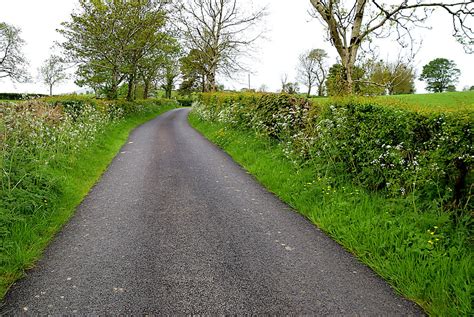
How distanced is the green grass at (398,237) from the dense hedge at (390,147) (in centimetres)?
27

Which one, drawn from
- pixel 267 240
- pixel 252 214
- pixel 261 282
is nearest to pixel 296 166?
pixel 252 214

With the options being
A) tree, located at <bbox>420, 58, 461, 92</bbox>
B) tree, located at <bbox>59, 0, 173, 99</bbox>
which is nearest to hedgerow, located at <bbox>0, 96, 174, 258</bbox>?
tree, located at <bbox>59, 0, 173, 99</bbox>

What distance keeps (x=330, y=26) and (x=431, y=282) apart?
862cm

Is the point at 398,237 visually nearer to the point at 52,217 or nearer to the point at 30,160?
the point at 52,217

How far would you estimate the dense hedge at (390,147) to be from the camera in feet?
13.3

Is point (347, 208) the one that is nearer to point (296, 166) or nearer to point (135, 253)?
point (296, 166)

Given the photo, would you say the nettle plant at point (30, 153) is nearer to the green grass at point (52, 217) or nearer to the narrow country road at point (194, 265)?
the green grass at point (52, 217)

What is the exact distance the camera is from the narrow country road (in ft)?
9.81

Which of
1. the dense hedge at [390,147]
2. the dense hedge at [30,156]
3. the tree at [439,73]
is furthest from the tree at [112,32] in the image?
the tree at [439,73]

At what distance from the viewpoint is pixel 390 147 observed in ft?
16.1

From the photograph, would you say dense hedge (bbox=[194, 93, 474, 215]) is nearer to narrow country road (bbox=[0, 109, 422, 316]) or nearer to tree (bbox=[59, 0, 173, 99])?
narrow country road (bbox=[0, 109, 422, 316])

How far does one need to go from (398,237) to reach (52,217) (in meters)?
5.05

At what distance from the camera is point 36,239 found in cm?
420

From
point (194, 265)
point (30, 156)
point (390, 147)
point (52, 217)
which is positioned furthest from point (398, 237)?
point (30, 156)
